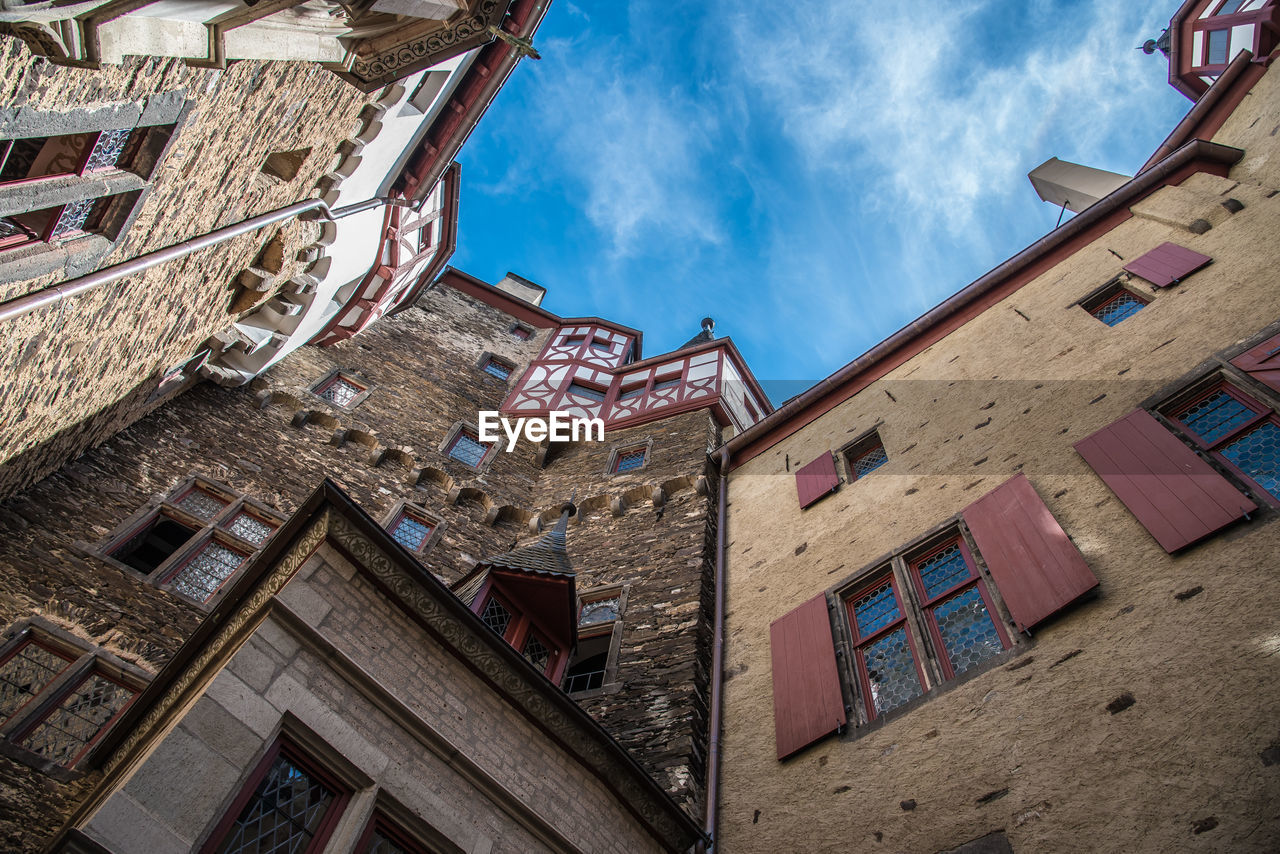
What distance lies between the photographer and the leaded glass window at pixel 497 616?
26.0 feet

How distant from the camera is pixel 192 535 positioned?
34.7 ft

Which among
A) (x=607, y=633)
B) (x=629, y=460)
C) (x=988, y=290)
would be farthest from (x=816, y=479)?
(x=629, y=460)

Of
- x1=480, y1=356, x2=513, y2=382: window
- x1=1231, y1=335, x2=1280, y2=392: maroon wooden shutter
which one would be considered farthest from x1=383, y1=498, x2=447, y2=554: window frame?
x1=1231, y1=335, x2=1280, y2=392: maroon wooden shutter

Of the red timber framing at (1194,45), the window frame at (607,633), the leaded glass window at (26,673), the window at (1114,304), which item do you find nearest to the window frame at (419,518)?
the window frame at (607,633)

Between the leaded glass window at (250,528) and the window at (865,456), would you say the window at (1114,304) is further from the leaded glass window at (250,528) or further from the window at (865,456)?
the leaded glass window at (250,528)

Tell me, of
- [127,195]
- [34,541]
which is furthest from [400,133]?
[34,541]

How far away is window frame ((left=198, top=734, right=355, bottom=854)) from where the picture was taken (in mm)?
4258

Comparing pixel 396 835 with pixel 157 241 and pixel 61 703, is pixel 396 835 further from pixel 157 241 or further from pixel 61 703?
pixel 157 241

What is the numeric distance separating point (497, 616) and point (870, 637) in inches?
141

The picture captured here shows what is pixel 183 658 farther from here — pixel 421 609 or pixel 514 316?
pixel 514 316

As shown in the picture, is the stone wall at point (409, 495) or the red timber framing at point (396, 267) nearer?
the stone wall at point (409, 495)

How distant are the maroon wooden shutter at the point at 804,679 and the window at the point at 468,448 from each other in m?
8.43

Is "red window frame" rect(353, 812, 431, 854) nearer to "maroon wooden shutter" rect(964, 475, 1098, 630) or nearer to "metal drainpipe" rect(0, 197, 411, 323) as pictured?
"maroon wooden shutter" rect(964, 475, 1098, 630)

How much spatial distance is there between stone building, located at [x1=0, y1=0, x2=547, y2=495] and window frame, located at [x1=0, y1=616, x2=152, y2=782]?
1903mm
